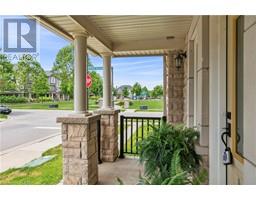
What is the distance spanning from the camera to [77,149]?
3.33 meters

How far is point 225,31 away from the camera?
1945 mm

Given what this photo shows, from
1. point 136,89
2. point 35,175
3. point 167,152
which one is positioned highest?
point 136,89

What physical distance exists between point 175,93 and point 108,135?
5.05 ft

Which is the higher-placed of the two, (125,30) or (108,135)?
(125,30)

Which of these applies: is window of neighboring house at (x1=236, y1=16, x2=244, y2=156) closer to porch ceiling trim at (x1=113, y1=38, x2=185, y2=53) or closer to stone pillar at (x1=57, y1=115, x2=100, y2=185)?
stone pillar at (x1=57, y1=115, x2=100, y2=185)

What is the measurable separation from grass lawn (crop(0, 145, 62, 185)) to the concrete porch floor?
2.35 ft

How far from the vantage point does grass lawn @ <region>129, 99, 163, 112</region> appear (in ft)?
19.0

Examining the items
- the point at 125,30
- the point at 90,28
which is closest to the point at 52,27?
the point at 90,28

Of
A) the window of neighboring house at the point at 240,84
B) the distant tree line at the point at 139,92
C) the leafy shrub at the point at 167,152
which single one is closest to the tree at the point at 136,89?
the distant tree line at the point at 139,92

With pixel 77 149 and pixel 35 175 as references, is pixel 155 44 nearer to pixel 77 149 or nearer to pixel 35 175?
pixel 77 149

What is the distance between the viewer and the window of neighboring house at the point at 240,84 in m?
1.50

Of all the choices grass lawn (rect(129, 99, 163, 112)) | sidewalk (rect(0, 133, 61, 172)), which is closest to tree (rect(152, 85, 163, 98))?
grass lawn (rect(129, 99, 163, 112))
